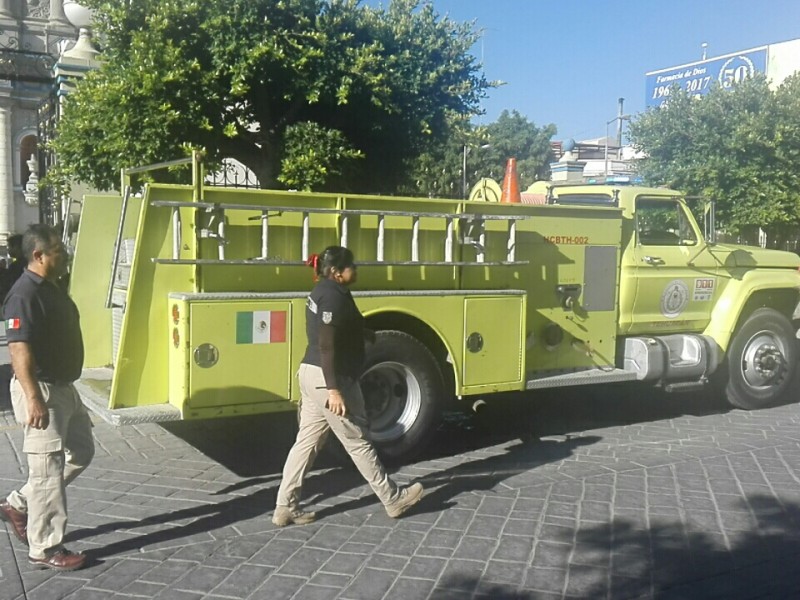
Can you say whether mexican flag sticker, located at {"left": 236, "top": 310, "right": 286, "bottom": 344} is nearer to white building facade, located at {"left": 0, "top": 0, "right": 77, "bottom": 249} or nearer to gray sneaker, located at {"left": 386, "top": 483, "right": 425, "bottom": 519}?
gray sneaker, located at {"left": 386, "top": 483, "right": 425, "bottom": 519}

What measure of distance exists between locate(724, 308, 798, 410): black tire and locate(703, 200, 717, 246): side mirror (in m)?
0.95

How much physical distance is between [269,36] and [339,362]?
635 cm

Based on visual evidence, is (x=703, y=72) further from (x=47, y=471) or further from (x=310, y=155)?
(x=47, y=471)

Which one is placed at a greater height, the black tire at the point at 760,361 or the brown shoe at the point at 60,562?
the black tire at the point at 760,361

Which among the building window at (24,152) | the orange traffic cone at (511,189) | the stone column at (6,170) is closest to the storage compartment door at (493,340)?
the orange traffic cone at (511,189)

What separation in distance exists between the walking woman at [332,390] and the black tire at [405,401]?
4.15 feet

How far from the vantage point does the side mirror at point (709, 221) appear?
8.59 m

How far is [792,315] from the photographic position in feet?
30.6

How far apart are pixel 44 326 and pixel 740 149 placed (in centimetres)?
1486

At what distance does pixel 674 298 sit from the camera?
8.50 metres

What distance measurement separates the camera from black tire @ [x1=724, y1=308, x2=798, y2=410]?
347 inches

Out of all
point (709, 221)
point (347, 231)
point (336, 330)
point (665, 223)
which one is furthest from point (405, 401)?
point (709, 221)

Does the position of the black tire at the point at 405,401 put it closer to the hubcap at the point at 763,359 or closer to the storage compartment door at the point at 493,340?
the storage compartment door at the point at 493,340

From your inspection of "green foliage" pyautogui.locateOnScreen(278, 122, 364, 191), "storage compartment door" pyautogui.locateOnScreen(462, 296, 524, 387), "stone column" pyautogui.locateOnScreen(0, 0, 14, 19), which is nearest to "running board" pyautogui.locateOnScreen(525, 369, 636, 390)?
"storage compartment door" pyautogui.locateOnScreen(462, 296, 524, 387)
